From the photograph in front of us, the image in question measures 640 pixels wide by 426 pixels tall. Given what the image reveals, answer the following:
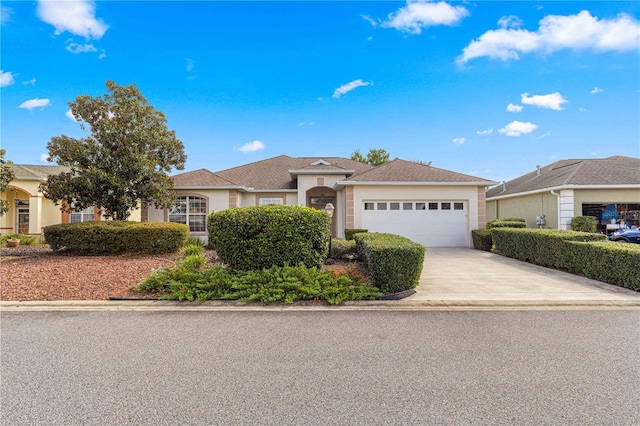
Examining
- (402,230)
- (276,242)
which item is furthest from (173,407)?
(402,230)

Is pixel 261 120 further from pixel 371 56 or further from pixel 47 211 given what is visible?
pixel 47 211

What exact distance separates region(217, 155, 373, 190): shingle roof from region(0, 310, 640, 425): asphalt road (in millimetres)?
12435

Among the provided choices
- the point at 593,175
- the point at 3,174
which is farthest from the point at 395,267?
the point at 593,175

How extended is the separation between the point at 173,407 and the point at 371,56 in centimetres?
1331

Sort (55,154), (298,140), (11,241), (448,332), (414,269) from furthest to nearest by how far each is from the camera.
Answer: (298,140) → (11,241) → (55,154) → (414,269) → (448,332)

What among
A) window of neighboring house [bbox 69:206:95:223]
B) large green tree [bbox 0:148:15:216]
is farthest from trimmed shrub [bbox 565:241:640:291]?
window of neighboring house [bbox 69:206:95:223]

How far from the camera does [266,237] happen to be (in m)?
7.30

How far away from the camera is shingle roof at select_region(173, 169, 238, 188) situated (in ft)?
49.5

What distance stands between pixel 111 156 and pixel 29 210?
983 cm

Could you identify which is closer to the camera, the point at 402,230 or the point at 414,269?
the point at 414,269

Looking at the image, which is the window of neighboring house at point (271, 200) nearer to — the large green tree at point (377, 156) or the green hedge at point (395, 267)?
the green hedge at point (395, 267)

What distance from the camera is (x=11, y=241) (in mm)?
13734

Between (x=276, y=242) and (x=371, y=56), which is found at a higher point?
(x=371, y=56)

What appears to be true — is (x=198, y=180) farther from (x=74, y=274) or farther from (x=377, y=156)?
(x=377, y=156)
